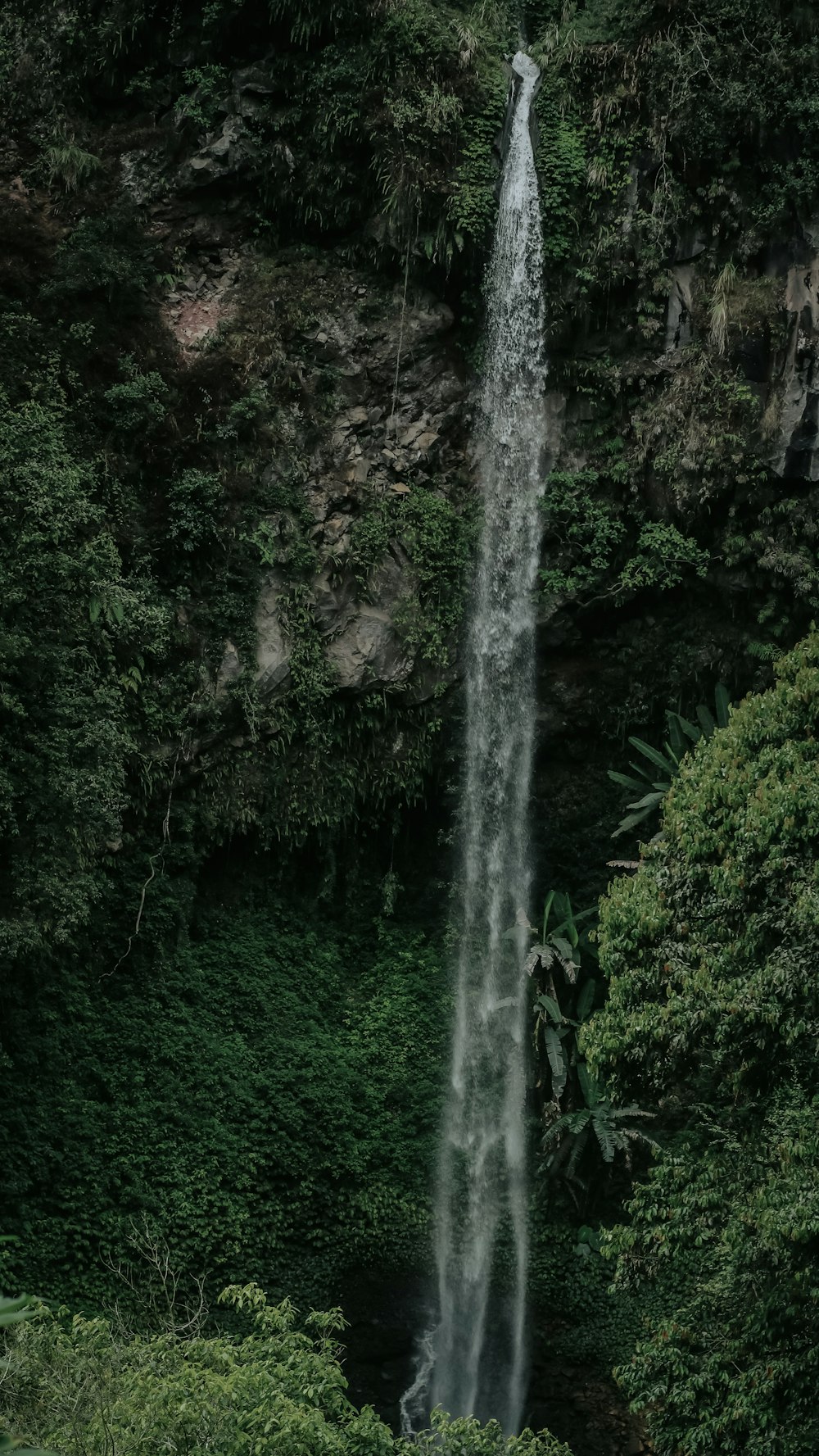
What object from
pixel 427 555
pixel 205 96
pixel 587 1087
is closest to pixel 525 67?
pixel 205 96

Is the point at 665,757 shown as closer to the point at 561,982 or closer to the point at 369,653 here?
the point at 561,982

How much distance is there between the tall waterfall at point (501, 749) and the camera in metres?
14.5

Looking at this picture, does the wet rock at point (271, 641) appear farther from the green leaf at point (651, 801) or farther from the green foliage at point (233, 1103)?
the green leaf at point (651, 801)

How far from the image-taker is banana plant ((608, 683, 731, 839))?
14562 mm

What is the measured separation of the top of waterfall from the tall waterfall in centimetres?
2

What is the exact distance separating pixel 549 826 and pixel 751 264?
22.4 feet

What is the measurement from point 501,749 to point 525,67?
26.6ft

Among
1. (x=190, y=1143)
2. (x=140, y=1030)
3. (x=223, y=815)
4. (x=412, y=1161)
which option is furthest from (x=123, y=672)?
(x=412, y=1161)

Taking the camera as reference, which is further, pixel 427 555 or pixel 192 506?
pixel 427 555

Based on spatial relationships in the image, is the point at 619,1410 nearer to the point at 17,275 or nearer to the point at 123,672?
the point at 123,672

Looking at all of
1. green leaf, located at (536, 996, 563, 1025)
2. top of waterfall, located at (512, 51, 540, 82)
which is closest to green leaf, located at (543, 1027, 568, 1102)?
green leaf, located at (536, 996, 563, 1025)

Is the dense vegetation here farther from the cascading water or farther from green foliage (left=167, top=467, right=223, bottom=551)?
the cascading water

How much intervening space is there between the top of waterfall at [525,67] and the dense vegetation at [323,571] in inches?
7.2

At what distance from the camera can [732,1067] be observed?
9992mm
